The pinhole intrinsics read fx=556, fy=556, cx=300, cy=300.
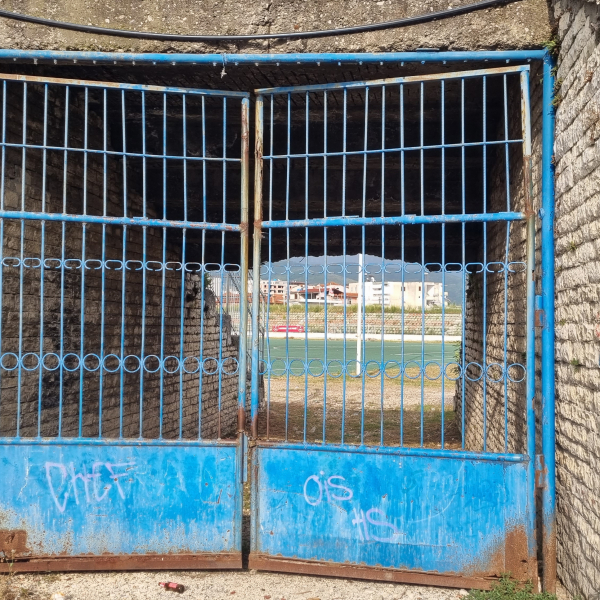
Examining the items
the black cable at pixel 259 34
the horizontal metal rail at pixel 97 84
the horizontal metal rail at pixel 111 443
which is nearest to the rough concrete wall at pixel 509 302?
the black cable at pixel 259 34

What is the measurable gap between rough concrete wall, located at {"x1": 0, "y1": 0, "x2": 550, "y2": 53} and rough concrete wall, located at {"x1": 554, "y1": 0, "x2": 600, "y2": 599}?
323 millimetres

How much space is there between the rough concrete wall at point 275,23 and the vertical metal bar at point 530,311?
0.37 metres

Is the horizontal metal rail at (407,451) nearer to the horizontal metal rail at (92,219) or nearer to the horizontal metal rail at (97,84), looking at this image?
the horizontal metal rail at (92,219)

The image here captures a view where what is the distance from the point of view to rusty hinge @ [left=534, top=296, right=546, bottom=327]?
10.8 feet

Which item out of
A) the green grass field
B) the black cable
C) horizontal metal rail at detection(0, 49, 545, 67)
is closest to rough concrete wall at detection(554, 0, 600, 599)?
horizontal metal rail at detection(0, 49, 545, 67)

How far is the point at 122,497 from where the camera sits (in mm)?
3459

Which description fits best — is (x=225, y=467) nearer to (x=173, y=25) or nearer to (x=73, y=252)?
(x=73, y=252)

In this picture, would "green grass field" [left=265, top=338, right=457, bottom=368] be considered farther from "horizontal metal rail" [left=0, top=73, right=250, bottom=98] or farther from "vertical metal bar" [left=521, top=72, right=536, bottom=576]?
"horizontal metal rail" [left=0, top=73, right=250, bottom=98]

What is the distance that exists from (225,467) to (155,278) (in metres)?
3.47

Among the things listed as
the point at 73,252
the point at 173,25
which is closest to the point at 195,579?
the point at 73,252

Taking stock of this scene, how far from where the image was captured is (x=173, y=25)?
3.64m

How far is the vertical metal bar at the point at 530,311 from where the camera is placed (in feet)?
10.5

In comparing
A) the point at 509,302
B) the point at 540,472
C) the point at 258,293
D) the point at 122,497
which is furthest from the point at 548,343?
the point at 122,497

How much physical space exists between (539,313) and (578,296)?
31 centimetres
